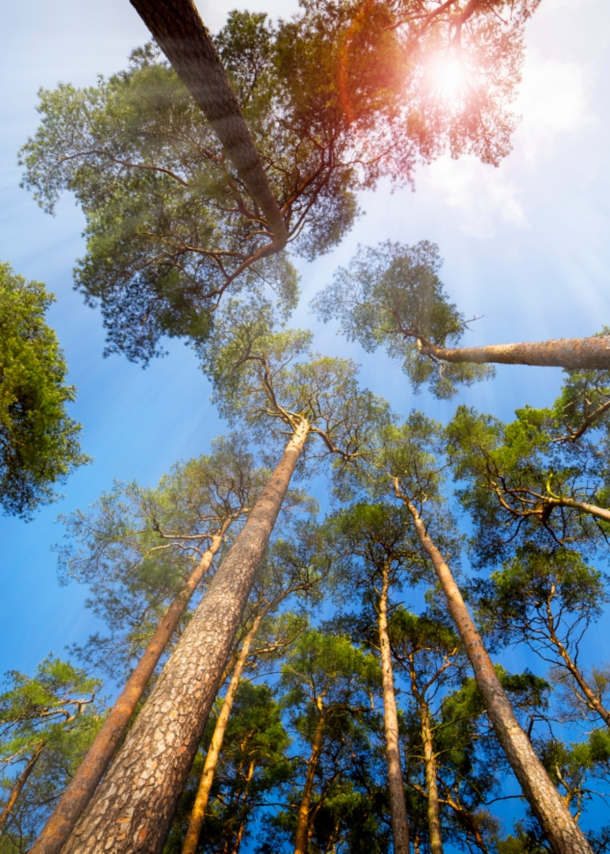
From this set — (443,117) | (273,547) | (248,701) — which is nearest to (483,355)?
(443,117)

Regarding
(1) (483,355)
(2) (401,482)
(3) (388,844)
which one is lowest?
(3) (388,844)

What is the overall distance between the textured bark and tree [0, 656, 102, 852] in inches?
535

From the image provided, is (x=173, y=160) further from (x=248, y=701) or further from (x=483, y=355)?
(x=248, y=701)

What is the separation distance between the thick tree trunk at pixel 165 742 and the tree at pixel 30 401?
192 inches

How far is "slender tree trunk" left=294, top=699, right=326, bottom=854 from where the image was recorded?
7282 millimetres

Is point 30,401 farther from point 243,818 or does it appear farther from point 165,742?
point 243,818

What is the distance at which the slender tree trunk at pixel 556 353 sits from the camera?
13.6 feet

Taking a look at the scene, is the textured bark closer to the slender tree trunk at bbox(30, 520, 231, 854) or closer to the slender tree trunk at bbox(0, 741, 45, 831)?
the slender tree trunk at bbox(30, 520, 231, 854)

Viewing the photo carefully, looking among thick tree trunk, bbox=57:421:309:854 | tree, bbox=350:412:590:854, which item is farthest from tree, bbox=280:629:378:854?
thick tree trunk, bbox=57:421:309:854

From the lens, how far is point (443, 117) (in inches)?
315

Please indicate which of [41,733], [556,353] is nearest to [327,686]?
[41,733]

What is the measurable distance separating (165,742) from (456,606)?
6.45 meters

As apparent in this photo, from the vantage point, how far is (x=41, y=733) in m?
10.2

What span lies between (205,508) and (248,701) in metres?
6.31
